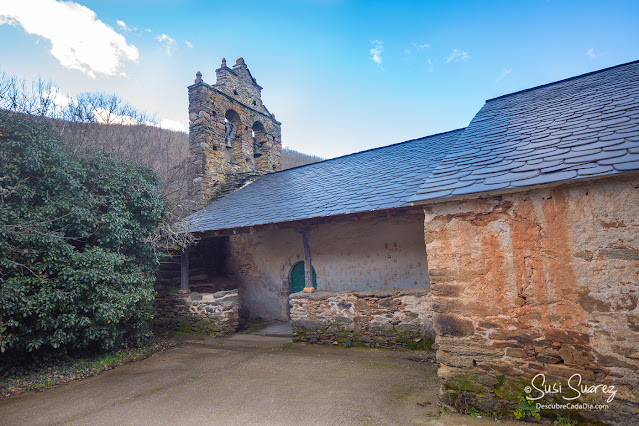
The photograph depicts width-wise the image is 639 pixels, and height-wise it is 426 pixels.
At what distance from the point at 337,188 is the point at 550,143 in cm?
419

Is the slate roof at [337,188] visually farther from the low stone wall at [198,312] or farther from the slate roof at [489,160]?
the low stone wall at [198,312]

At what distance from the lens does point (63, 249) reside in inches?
189

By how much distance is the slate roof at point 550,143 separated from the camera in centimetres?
283

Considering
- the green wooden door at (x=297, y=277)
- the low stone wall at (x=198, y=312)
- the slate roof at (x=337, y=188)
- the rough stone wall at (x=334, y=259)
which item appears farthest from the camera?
the green wooden door at (x=297, y=277)

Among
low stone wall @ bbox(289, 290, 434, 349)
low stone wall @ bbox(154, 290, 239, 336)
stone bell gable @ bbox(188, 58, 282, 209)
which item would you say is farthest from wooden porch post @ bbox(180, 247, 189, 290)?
low stone wall @ bbox(289, 290, 434, 349)

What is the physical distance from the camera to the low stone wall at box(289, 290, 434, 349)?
508 centimetres

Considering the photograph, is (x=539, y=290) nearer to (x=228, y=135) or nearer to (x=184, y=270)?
(x=184, y=270)

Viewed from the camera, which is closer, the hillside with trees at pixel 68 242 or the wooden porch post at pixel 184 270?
the hillside with trees at pixel 68 242

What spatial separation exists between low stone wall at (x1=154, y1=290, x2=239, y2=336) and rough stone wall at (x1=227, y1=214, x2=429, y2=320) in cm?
131

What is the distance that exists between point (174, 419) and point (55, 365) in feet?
9.19

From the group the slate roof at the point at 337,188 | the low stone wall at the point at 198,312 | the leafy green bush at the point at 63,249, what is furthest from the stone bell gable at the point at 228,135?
the leafy green bush at the point at 63,249

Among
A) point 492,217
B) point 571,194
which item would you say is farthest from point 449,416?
point 571,194

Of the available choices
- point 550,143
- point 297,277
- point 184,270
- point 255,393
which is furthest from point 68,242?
point 550,143

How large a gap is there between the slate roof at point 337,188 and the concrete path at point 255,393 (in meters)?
2.27
